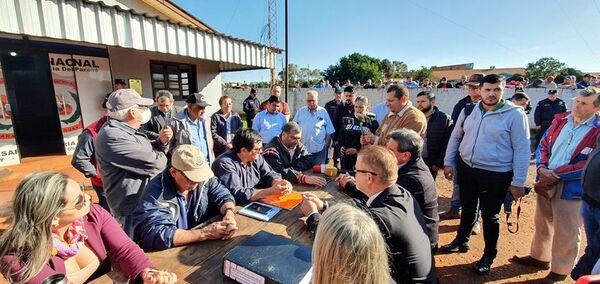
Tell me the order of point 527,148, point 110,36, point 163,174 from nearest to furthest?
point 163,174 < point 527,148 < point 110,36

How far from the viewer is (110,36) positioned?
4.58m

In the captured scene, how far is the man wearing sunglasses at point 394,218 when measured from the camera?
1.55 meters

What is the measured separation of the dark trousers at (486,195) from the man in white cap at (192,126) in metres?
3.23

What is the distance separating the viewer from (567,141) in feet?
9.11

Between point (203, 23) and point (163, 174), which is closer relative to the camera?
point (163, 174)

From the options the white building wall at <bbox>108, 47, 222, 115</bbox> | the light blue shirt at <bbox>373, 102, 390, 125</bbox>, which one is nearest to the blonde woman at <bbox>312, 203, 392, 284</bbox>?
the light blue shirt at <bbox>373, 102, 390, 125</bbox>

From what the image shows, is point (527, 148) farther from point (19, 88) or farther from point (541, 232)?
point (19, 88)

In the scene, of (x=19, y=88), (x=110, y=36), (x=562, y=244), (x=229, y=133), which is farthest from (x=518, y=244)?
(x=19, y=88)

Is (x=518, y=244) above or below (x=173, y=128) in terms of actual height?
below

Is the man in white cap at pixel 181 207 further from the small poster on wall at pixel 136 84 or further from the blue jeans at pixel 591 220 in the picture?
the small poster on wall at pixel 136 84

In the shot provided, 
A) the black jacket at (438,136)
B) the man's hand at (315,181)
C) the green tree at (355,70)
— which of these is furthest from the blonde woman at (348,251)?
the green tree at (355,70)

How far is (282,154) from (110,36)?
3523 millimetres

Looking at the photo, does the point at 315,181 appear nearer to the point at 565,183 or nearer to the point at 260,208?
the point at 260,208

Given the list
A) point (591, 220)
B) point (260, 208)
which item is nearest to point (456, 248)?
point (591, 220)
